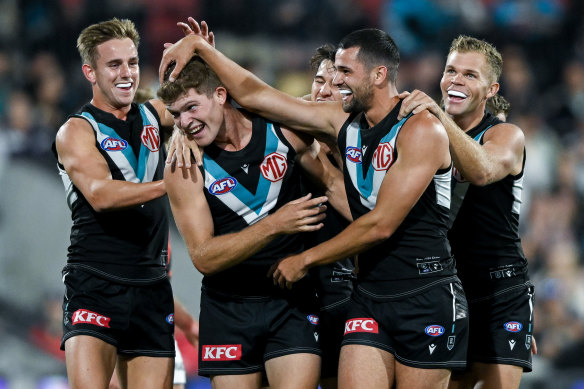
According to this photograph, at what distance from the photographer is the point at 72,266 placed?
5988 mm

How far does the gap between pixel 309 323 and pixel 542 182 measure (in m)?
7.70

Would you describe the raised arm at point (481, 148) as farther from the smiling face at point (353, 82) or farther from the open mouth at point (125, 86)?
the open mouth at point (125, 86)

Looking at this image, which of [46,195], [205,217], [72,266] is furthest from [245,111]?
[46,195]

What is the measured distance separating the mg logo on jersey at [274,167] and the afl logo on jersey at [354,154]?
1.48 feet

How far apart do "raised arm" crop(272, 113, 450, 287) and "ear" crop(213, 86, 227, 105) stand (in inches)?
47.4

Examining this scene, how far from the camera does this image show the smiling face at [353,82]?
17.3ft

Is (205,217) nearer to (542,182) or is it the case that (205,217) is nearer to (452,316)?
(452,316)

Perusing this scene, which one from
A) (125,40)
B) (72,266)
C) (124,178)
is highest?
(125,40)

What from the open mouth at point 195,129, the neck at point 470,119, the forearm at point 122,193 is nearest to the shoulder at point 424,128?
the neck at point 470,119

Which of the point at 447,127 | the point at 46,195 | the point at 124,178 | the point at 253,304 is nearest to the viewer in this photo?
the point at 447,127

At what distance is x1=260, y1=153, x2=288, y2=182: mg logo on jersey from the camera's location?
216 inches

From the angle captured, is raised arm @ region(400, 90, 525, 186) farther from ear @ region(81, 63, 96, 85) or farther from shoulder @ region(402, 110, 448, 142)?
ear @ region(81, 63, 96, 85)

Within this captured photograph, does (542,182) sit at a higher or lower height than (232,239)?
higher

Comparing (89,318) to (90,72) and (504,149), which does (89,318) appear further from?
(504,149)
